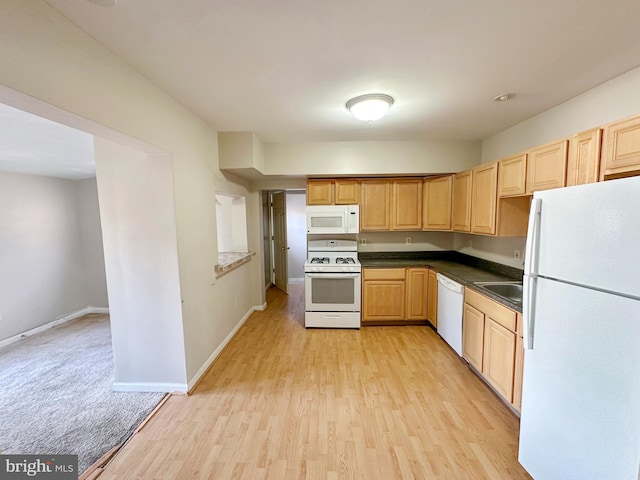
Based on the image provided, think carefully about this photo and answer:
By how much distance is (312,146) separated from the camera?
343 cm

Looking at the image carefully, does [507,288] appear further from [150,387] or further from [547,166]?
[150,387]

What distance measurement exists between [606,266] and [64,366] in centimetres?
440

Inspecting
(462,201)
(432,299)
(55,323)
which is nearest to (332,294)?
(432,299)

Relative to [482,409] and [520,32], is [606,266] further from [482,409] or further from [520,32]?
[482,409]

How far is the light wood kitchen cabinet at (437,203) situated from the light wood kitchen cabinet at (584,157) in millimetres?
1674

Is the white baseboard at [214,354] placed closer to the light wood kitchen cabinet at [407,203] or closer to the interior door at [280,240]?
the interior door at [280,240]

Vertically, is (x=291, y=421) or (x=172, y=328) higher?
(x=172, y=328)

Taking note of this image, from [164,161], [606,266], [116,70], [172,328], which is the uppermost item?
[116,70]

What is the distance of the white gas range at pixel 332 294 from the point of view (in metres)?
3.51

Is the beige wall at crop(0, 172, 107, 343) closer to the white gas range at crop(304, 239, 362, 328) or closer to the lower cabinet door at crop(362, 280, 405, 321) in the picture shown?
the white gas range at crop(304, 239, 362, 328)

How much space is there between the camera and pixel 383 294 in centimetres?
359

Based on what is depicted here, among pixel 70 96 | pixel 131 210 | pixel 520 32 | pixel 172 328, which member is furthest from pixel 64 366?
pixel 520 32

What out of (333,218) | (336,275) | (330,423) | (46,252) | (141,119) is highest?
(141,119)

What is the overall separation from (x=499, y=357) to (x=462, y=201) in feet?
5.99
